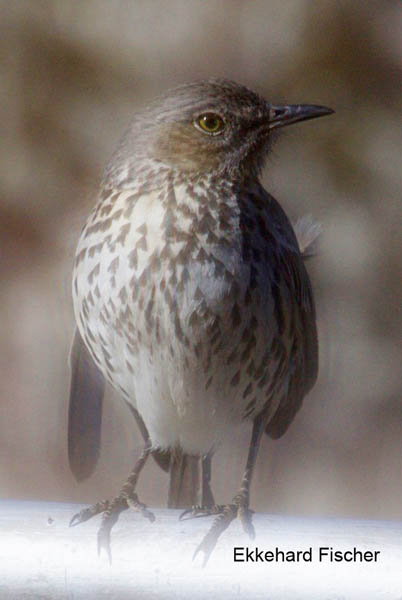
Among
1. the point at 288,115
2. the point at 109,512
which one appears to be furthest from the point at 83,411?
the point at 288,115

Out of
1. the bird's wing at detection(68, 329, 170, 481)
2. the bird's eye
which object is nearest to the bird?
the bird's eye

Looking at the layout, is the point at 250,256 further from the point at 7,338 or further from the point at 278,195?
the point at 7,338

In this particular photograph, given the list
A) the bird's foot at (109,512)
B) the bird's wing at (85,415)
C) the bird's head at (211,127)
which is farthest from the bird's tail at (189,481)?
the bird's head at (211,127)

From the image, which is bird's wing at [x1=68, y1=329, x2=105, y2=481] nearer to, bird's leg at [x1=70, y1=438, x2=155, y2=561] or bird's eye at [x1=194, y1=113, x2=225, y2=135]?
bird's leg at [x1=70, y1=438, x2=155, y2=561]

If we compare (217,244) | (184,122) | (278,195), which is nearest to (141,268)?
(217,244)

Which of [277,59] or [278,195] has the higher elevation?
[277,59]

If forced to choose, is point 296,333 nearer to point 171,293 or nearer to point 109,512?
point 171,293
